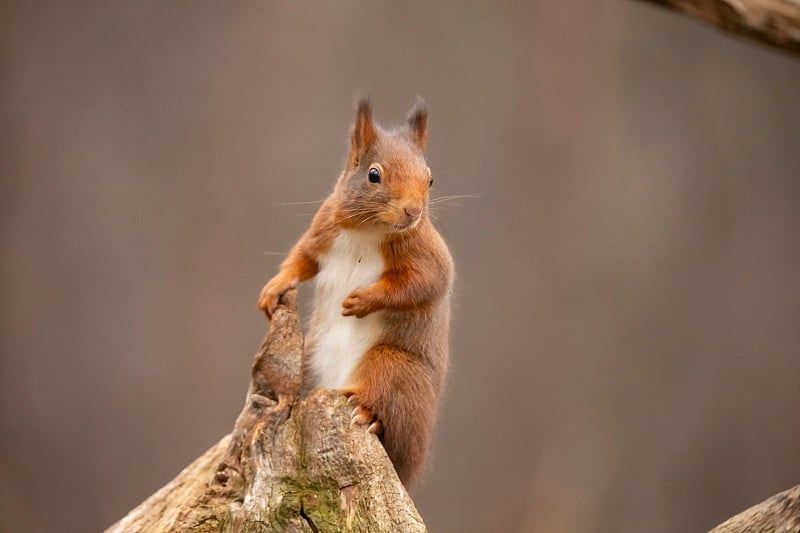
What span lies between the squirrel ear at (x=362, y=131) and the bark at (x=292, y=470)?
0.52m

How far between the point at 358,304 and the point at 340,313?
24 centimetres

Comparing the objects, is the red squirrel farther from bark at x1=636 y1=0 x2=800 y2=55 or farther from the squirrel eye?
bark at x1=636 y1=0 x2=800 y2=55

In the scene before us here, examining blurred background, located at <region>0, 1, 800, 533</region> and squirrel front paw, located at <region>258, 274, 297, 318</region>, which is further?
blurred background, located at <region>0, 1, 800, 533</region>

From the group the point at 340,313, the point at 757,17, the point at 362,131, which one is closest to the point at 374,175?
the point at 362,131

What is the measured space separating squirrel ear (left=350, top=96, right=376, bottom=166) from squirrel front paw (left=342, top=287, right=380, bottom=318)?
431 mm

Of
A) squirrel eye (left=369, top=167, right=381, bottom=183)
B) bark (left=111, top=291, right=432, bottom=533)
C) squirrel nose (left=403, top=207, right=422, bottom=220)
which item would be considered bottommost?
bark (left=111, top=291, right=432, bottom=533)

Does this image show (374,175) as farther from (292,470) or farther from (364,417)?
(292,470)

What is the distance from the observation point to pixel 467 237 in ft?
18.6

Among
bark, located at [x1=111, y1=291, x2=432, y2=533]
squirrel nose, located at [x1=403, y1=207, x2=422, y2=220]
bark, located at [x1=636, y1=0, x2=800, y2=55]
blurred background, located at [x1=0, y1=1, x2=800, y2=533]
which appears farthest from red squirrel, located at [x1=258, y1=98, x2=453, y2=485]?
blurred background, located at [x1=0, y1=1, x2=800, y2=533]

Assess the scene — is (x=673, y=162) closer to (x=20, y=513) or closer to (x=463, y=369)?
(x=463, y=369)

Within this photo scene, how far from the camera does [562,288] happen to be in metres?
5.79

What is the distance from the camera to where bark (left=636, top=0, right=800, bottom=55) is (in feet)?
9.71

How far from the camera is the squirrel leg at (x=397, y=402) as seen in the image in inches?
112

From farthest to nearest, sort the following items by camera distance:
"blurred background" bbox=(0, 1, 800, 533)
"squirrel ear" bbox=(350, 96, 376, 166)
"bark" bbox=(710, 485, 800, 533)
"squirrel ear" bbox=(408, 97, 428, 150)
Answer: "blurred background" bbox=(0, 1, 800, 533) < "squirrel ear" bbox=(408, 97, 428, 150) < "squirrel ear" bbox=(350, 96, 376, 166) < "bark" bbox=(710, 485, 800, 533)
